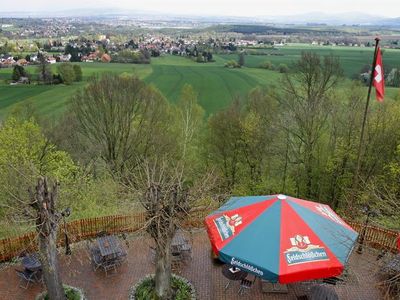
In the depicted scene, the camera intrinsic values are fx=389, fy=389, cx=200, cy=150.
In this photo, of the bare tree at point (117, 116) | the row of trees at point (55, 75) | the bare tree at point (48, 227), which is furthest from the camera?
the row of trees at point (55, 75)

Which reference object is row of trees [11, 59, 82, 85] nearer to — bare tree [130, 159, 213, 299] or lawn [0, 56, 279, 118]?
lawn [0, 56, 279, 118]

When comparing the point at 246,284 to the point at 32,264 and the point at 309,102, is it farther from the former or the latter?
the point at 309,102

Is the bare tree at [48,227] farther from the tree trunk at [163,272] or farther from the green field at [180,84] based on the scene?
the green field at [180,84]

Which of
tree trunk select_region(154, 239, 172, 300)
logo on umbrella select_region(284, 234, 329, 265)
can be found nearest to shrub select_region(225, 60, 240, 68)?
tree trunk select_region(154, 239, 172, 300)

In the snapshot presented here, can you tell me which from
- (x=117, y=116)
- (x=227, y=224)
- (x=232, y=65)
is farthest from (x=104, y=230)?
(x=232, y=65)

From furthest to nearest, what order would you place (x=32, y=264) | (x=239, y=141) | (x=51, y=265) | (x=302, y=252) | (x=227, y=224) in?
(x=239, y=141)
(x=32, y=264)
(x=227, y=224)
(x=51, y=265)
(x=302, y=252)

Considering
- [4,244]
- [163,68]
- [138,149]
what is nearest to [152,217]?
[4,244]

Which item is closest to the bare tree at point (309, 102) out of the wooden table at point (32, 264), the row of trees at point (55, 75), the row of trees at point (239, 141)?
the row of trees at point (239, 141)

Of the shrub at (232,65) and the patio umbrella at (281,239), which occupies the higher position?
the patio umbrella at (281,239)
